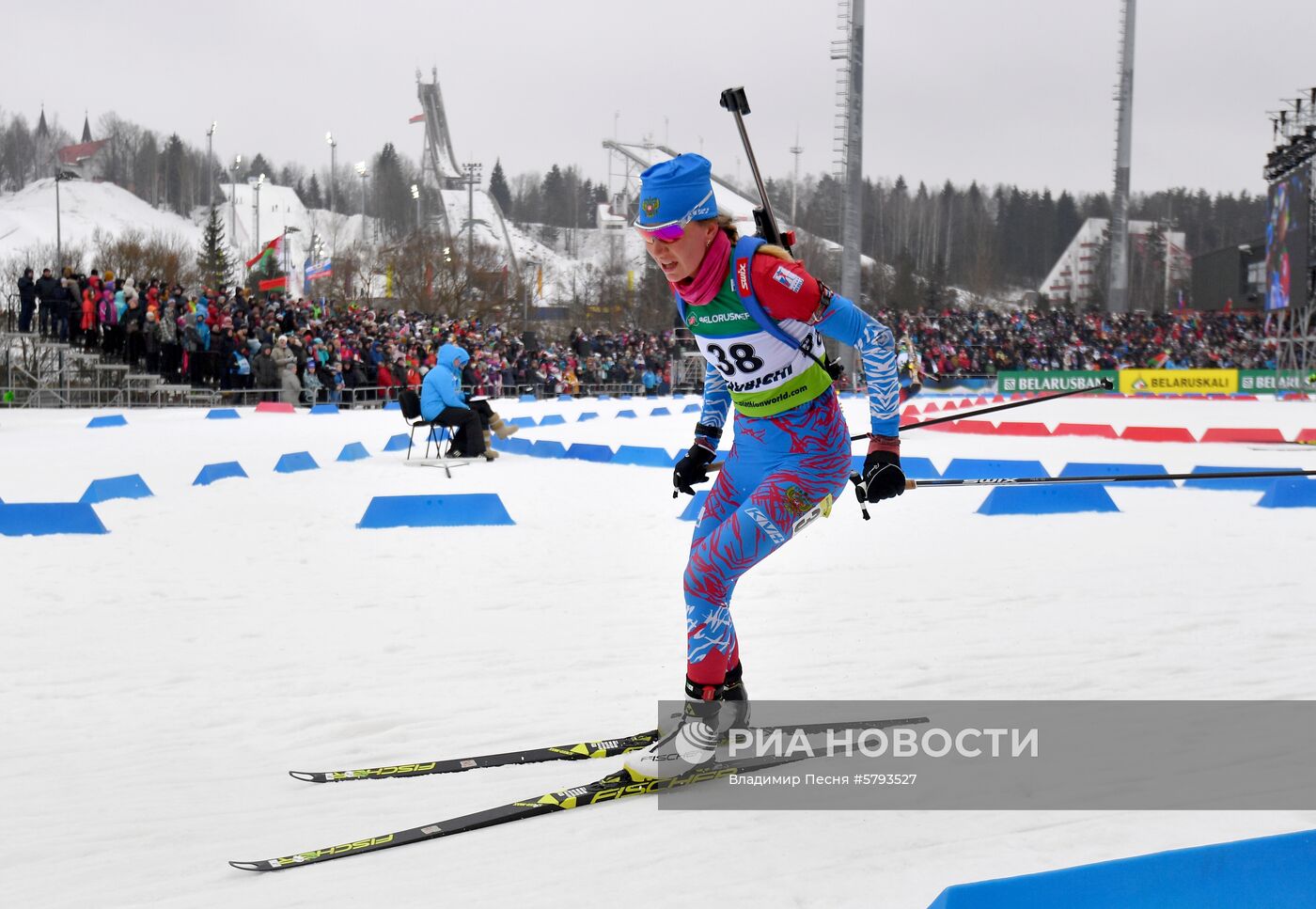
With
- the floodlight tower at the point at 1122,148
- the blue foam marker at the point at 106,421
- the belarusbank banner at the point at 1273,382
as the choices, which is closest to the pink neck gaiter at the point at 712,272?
the blue foam marker at the point at 106,421

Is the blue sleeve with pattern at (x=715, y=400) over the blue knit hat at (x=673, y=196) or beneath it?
beneath

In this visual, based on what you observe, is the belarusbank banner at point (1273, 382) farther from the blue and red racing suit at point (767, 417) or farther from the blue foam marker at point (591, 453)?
the blue and red racing suit at point (767, 417)

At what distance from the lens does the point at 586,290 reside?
71.7 meters

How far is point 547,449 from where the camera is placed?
→ 50.0 ft

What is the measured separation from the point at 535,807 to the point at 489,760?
518mm

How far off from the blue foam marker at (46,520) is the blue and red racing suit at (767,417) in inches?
256

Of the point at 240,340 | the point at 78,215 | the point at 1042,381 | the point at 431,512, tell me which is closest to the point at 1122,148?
the point at 1042,381

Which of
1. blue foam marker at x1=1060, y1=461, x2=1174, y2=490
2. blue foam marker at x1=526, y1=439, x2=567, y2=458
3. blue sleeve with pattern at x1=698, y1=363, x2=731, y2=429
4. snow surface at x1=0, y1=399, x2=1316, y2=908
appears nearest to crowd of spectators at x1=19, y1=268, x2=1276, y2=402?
blue foam marker at x1=526, y1=439, x2=567, y2=458

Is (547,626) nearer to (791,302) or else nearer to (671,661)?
Answer: (671,661)

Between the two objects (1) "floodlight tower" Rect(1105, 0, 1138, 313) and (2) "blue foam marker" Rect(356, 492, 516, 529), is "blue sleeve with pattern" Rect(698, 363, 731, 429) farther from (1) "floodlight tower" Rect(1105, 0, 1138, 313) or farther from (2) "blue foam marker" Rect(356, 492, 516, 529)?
(1) "floodlight tower" Rect(1105, 0, 1138, 313)

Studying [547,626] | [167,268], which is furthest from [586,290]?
[547,626]

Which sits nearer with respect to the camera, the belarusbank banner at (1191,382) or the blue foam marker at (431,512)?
the blue foam marker at (431,512)

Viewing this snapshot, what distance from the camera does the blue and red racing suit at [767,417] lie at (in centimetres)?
352

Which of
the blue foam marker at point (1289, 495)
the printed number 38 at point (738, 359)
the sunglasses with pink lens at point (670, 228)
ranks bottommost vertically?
the blue foam marker at point (1289, 495)
